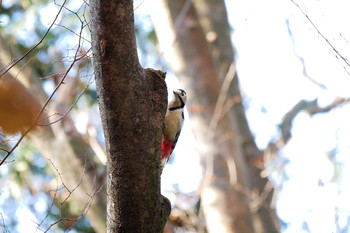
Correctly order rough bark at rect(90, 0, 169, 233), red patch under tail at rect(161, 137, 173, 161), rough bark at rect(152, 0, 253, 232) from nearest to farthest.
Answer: rough bark at rect(90, 0, 169, 233) → red patch under tail at rect(161, 137, 173, 161) → rough bark at rect(152, 0, 253, 232)

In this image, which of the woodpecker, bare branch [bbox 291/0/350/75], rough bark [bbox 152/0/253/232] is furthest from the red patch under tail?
bare branch [bbox 291/0/350/75]

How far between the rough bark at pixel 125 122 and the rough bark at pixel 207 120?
3.87 metres

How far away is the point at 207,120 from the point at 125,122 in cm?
439

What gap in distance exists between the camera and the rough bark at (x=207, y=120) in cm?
631

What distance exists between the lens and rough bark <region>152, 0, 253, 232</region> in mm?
6312

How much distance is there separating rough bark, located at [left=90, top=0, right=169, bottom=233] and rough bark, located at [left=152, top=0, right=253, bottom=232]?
12.7ft

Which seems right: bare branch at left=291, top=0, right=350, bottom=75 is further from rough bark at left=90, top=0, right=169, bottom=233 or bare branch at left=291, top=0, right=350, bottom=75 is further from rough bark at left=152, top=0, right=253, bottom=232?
rough bark at left=152, top=0, right=253, bottom=232

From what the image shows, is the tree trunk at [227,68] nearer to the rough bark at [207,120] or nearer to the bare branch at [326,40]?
the rough bark at [207,120]

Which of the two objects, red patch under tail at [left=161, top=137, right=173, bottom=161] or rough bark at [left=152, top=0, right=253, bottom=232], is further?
rough bark at [left=152, top=0, right=253, bottom=232]

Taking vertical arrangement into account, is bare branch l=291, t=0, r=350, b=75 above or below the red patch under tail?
below

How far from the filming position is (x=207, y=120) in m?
6.71

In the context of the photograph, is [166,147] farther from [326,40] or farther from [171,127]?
[326,40]

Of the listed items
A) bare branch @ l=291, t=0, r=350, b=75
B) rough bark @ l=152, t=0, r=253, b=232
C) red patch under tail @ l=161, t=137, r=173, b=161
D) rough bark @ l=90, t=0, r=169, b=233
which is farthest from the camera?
rough bark @ l=152, t=0, r=253, b=232

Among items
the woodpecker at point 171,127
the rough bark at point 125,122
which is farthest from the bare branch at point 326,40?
the woodpecker at point 171,127
